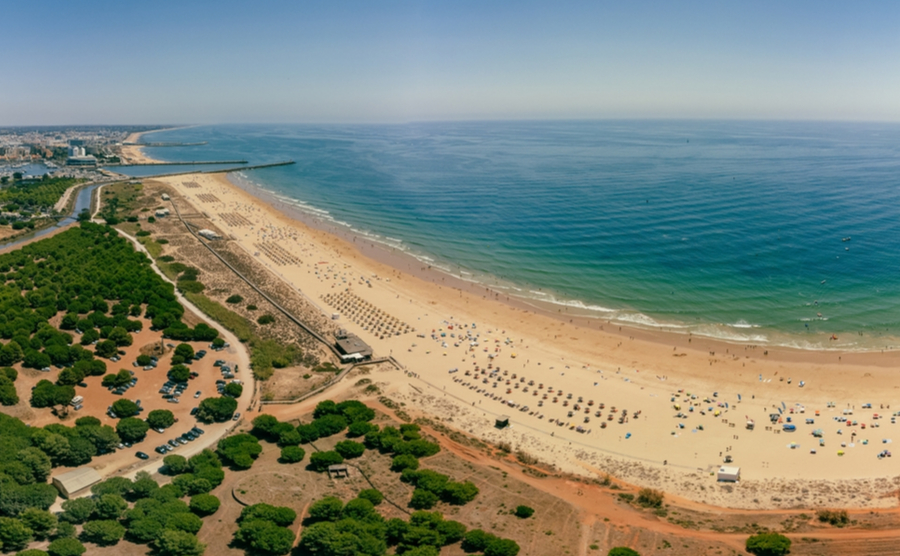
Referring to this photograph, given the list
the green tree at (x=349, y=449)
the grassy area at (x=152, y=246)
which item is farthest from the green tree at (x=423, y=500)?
the grassy area at (x=152, y=246)

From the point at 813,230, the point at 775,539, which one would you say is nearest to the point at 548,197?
the point at 813,230

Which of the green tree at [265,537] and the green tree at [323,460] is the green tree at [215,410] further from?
the green tree at [265,537]

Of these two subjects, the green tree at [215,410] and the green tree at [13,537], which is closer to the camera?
the green tree at [13,537]

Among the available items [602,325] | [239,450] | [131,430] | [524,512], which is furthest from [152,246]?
[524,512]

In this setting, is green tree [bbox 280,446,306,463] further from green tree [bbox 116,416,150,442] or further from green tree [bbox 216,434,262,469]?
green tree [bbox 116,416,150,442]

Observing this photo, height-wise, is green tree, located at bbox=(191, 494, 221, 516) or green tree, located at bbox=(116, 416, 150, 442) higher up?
green tree, located at bbox=(116, 416, 150, 442)

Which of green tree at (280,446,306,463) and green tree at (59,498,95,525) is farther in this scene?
green tree at (280,446,306,463)

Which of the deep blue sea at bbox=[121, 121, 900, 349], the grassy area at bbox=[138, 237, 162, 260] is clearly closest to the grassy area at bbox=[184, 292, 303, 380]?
the grassy area at bbox=[138, 237, 162, 260]

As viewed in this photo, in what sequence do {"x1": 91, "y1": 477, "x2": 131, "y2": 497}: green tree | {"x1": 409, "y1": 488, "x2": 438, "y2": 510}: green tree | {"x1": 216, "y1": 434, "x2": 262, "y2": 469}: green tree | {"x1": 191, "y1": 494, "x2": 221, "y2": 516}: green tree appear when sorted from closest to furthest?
{"x1": 191, "y1": 494, "x2": 221, "y2": 516}: green tree < {"x1": 91, "y1": 477, "x2": 131, "y2": 497}: green tree < {"x1": 409, "y1": 488, "x2": 438, "y2": 510}: green tree < {"x1": 216, "y1": 434, "x2": 262, "y2": 469}: green tree
